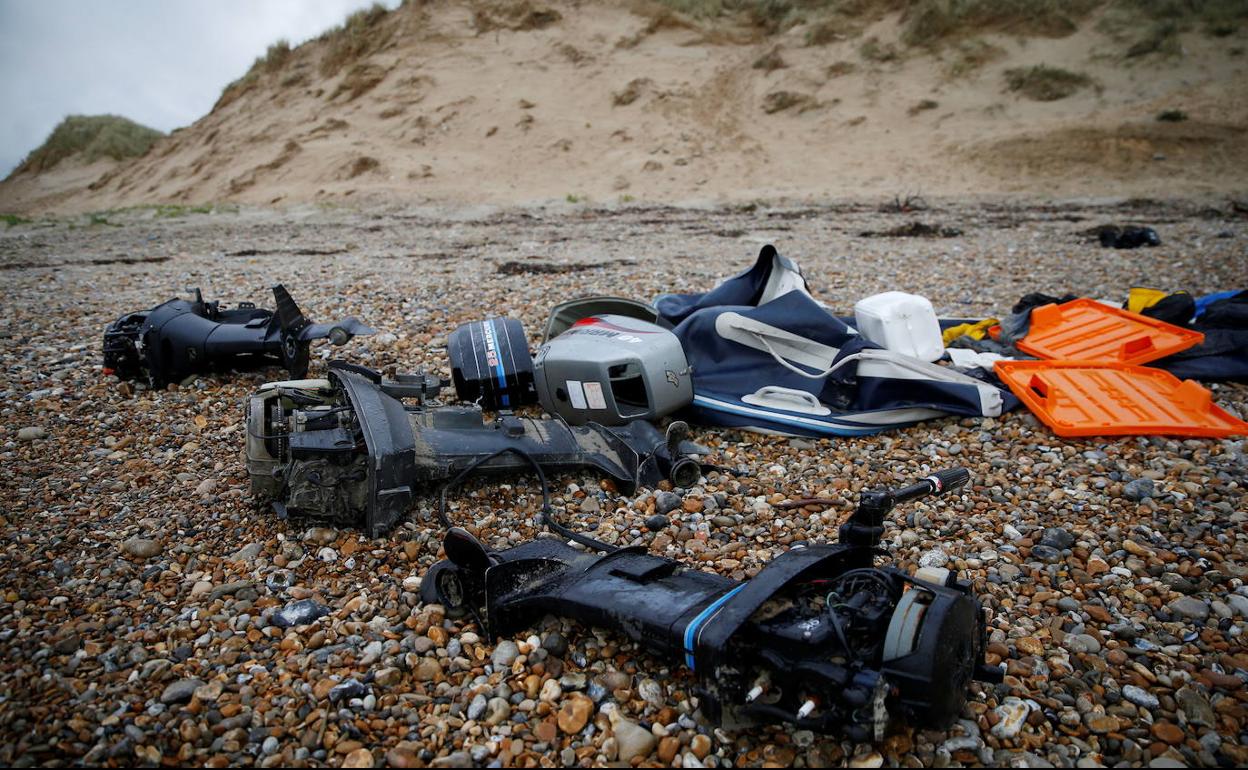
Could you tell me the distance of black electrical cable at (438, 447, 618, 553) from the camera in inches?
114

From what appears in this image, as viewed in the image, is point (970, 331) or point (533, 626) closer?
point (533, 626)

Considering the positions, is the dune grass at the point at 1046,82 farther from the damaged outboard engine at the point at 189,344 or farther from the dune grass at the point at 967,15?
the damaged outboard engine at the point at 189,344

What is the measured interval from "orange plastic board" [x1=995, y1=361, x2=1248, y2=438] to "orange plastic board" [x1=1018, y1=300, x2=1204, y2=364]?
0.22 metres

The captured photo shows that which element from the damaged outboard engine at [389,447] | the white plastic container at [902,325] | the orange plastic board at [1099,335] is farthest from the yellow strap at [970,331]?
the damaged outboard engine at [389,447]

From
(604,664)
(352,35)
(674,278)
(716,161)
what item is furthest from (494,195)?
(604,664)

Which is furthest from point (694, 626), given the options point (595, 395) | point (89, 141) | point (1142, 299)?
point (89, 141)

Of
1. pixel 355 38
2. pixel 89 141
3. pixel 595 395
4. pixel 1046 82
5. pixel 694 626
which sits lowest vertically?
pixel 694 626

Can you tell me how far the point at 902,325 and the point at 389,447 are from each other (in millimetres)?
3481

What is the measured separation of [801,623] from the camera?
1.95 metres

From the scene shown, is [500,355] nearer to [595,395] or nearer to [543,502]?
[595,395]

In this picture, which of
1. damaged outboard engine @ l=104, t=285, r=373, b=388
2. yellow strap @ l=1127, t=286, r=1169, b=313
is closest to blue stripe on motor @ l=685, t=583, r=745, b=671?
damaged outboard engine @ l=104, t=285, r=373, b=388

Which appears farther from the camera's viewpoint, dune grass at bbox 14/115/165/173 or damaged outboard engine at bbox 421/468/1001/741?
dune grass at bbox 14/115/165/173

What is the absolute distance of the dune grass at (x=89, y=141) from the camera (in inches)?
1294

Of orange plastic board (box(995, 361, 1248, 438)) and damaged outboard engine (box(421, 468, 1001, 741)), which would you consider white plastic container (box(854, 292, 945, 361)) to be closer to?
orange plastic board (box(995, 361, 1248, 438))
